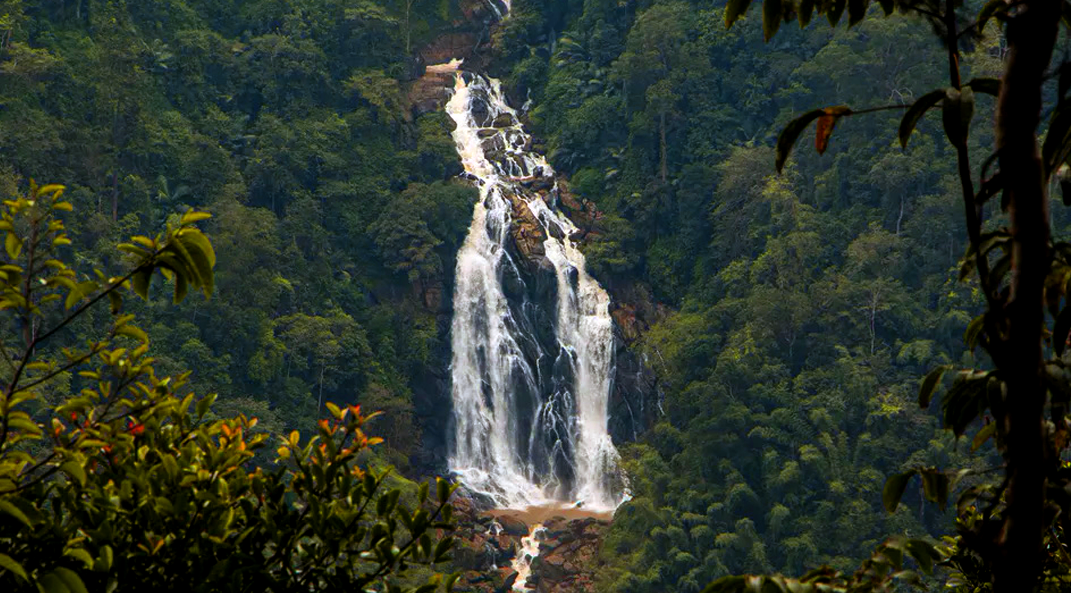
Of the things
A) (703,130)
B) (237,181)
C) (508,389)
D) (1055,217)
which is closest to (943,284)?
(1055,217)

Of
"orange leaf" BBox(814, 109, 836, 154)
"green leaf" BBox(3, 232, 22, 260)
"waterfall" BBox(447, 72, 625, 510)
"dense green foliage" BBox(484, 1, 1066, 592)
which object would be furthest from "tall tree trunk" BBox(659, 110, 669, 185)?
"orange leaf" BBox(814, 109, 836, 154)

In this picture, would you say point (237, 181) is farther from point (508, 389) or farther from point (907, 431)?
point (907, 431)

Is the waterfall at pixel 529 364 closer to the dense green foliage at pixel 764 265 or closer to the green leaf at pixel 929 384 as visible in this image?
the dense green foliage at pixel 764 265

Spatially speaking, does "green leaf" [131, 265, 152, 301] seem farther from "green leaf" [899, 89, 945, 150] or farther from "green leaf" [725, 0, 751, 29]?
"green leaf" [899, 89, 945, 150]

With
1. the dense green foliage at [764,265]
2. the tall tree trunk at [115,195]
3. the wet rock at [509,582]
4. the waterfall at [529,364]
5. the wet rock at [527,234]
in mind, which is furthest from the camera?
the wet rock at [527,234]

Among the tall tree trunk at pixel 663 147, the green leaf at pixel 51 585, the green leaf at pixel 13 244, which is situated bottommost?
the green leaf at pixel 51 585

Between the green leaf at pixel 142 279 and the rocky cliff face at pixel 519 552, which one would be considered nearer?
the green leaf at pixel 142 279

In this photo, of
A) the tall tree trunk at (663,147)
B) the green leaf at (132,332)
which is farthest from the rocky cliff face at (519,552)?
the green leaf at (132,332)
